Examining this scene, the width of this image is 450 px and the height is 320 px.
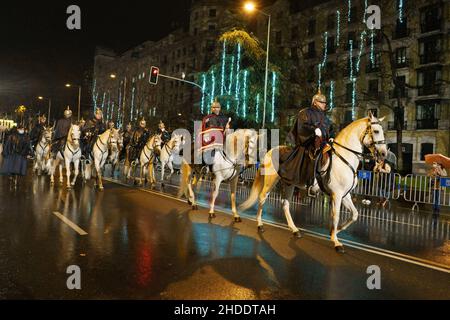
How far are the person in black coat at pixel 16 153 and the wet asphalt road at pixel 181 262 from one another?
795 centimetres

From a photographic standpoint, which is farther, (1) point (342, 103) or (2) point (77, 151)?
(1) point (342, 103)

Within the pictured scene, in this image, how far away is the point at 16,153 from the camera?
17328 mm

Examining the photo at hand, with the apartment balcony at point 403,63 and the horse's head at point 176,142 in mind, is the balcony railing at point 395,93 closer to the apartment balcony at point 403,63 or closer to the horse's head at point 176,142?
the apartment balcony at point 403,63

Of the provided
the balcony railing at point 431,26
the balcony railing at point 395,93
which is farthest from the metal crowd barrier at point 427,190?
the balcony railing at point 431,26

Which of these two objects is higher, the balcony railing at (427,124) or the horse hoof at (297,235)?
the balcony railing at (427,124)

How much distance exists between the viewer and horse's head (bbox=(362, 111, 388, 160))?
742 centimetres

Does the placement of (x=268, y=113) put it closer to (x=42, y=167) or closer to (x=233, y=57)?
(x=233, y=57)

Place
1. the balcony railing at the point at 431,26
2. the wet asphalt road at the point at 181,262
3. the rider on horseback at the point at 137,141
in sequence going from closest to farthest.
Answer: the wet asphalt road at the point at 181,262
the rider on horseback at the point at 137,141
the balcony railing at the point at 431,26

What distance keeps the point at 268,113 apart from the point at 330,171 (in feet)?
81.1

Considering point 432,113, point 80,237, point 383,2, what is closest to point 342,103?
point 432,113

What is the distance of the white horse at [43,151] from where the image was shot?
63.0 feet

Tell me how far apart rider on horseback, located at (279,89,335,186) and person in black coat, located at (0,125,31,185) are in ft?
42.2

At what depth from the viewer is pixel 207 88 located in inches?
1369

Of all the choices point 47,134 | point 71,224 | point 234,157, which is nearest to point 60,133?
point 47,134
